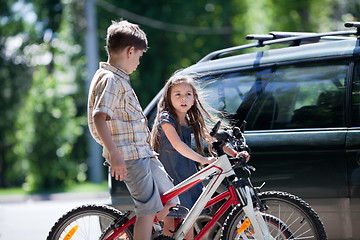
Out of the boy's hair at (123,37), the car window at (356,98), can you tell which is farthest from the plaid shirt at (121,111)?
the car window at (356,98)

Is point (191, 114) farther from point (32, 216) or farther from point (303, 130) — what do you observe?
point (32, 216)

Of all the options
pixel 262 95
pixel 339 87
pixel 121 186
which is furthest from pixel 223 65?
pixel 121 186

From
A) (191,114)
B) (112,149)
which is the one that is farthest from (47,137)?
(112,149)

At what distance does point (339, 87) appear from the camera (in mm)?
4434

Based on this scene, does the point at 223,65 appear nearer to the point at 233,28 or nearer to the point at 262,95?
the point at 262,95

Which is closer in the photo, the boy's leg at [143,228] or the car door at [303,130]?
the boy's leg at [143,228]

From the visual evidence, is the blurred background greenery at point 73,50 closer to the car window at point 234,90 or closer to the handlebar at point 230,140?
the car window at point 234,90

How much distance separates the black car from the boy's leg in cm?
99

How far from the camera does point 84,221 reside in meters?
4.05

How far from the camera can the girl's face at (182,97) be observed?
4238 mm

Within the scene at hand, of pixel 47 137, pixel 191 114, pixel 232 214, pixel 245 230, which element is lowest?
pixel 245 230

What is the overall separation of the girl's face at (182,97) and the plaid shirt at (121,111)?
488mm

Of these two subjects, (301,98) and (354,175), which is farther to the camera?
(301,98)

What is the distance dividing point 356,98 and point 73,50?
26233 mm
